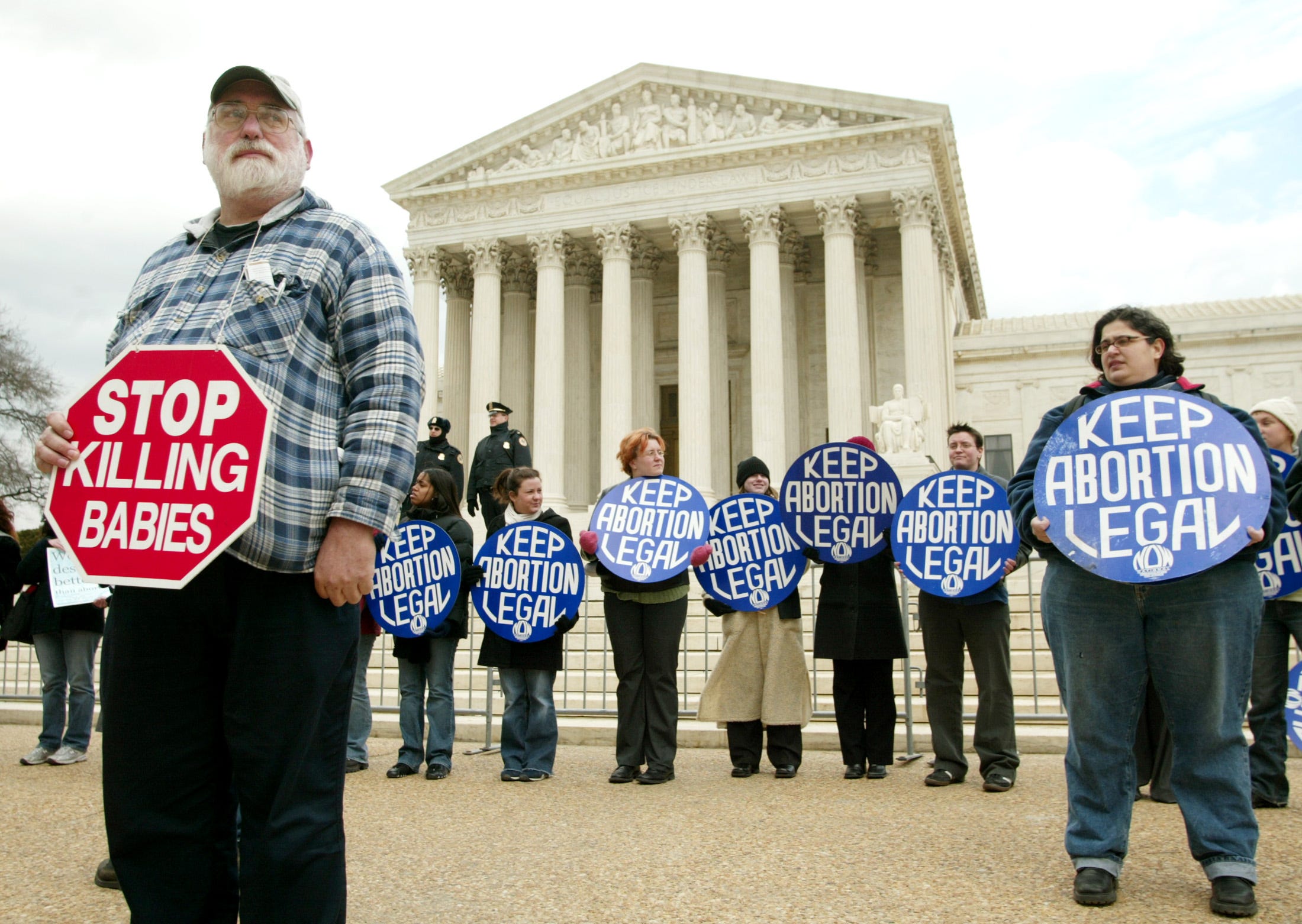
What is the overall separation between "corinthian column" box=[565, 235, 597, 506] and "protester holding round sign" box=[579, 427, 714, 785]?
2774cm

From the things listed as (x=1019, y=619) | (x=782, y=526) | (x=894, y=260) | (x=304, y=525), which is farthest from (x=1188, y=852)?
(x=894, y=260)

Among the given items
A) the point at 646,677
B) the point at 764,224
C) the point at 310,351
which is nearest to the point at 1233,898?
the point at 310,351

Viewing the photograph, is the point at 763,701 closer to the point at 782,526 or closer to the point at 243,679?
the point at 782,526

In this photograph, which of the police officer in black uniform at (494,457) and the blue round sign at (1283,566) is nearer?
the blue round sign at (1283,566)

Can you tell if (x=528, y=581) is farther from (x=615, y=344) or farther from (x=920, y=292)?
(x=615, y=344)

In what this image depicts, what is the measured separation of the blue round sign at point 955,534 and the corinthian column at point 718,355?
26.8 meters

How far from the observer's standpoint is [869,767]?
7.68 metres

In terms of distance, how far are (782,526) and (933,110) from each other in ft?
85.0

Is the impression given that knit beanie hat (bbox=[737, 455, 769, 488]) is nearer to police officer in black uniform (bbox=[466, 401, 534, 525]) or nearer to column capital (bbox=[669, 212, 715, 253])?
police officer in black uniform (bbox=[466, 401, 534, 525])

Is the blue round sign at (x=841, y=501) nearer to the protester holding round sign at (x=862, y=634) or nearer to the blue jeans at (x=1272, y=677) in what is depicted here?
the protester holding round sign at (x=862, y=634)

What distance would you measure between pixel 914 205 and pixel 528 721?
85.2 ft

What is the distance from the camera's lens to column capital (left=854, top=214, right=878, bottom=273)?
32875mm

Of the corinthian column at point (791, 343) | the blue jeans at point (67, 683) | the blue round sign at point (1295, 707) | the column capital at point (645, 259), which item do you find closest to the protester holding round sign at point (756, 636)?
the blue round sign at point (1295, 707)

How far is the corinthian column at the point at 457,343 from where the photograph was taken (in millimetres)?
36094
